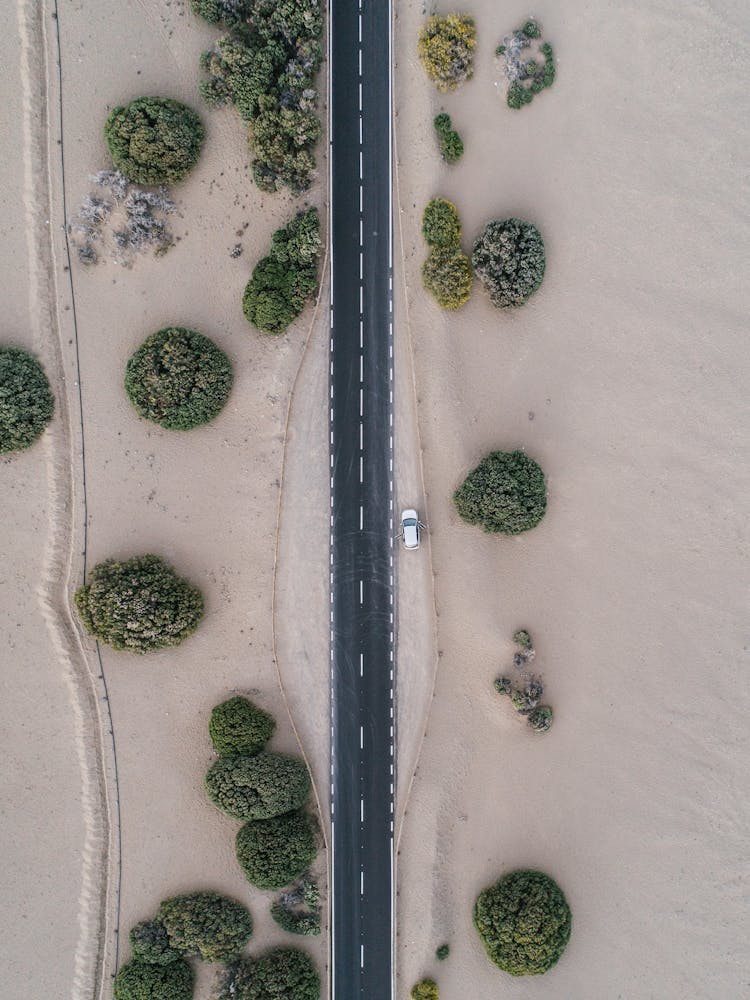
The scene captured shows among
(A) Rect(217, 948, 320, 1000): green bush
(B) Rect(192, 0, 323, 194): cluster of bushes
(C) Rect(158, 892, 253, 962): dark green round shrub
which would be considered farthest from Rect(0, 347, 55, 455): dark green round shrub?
(A) Rect(217, 948, 320, 1000): green bush

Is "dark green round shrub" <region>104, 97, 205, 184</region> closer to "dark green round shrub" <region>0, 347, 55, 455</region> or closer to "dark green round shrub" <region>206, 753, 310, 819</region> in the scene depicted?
"dark green round shrub" <region>0, 347, 55, 455</region>

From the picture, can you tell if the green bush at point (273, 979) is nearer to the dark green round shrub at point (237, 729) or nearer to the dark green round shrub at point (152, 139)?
the dark green round shrub at point (237, 729)

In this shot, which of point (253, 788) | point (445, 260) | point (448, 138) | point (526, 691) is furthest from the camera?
point (526, 691)

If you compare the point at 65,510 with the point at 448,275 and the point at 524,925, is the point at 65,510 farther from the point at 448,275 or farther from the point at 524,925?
the point at 524,925

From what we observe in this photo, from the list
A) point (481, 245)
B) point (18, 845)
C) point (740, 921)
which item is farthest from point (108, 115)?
point (740, 921)

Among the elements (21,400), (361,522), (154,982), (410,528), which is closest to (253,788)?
(154,982)

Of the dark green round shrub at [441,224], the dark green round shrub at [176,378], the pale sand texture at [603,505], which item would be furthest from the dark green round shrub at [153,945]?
the dark green round shrub at [441,224]

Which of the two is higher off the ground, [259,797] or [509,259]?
[509,259]
